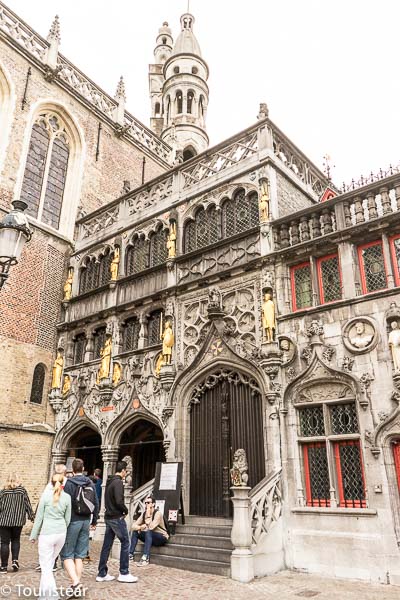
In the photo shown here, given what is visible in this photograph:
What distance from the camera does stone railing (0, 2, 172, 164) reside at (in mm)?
20609

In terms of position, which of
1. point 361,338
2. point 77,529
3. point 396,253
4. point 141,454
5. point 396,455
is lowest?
point 77,529

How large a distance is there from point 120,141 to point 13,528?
20.1 metres

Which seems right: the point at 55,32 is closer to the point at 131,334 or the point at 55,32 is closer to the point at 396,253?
the point at 131,334

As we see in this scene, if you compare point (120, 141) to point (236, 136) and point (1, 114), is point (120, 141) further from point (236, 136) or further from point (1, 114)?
point (236, 136)

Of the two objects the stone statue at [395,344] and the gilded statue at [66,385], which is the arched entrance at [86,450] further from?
the stone statue at [395,344]

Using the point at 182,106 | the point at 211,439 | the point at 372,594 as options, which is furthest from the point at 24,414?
the point at 182,106

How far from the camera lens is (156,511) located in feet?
35.0

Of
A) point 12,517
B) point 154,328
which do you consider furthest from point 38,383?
point 12,517

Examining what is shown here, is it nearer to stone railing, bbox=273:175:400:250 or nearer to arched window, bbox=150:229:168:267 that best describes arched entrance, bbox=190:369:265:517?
stone railing, bbox=273:175:400:250

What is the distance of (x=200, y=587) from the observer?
8.03 m

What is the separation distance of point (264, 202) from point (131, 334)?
20.6 feet

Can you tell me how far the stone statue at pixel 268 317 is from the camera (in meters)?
11.7

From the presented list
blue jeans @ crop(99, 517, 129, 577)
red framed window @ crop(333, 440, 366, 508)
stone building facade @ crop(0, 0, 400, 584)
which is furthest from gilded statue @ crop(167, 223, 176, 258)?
blue jeans @ crop(99, 517, 129, 577)

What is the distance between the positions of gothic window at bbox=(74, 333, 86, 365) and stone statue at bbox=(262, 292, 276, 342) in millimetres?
8240
